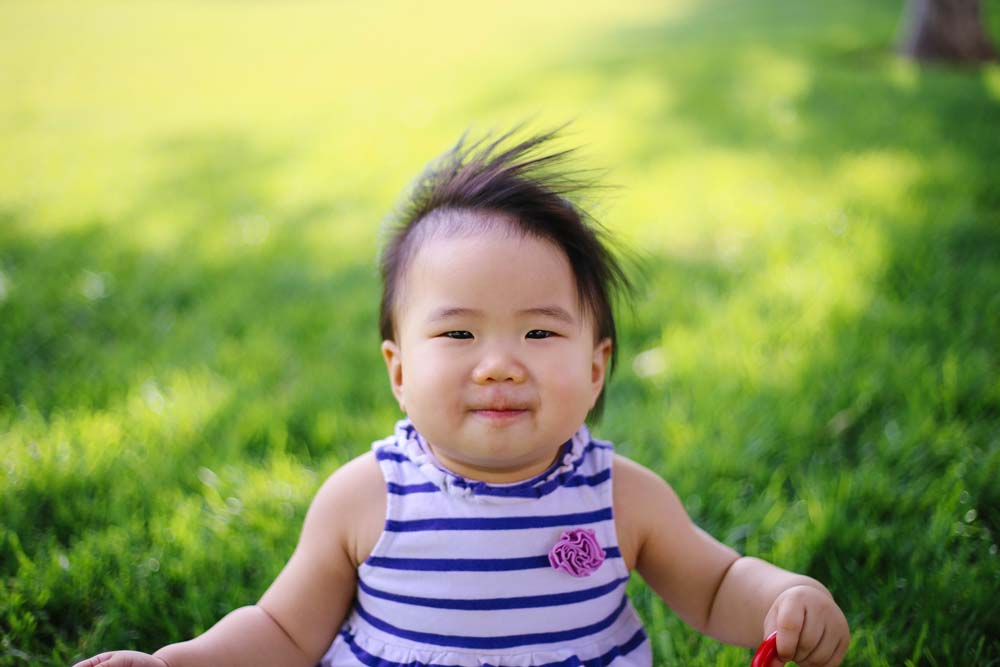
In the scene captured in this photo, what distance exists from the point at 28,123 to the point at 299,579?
6.86 m

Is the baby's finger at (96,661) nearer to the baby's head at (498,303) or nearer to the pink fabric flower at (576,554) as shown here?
the baby's head at (498,303)

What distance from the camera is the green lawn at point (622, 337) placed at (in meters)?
1.88

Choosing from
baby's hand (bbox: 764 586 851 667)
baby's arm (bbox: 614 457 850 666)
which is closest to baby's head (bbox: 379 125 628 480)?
baby's arm (bbox: 614 457 850 666)

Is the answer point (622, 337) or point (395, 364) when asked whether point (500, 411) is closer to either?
point (395, 364)

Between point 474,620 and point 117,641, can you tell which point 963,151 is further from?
point 117,641

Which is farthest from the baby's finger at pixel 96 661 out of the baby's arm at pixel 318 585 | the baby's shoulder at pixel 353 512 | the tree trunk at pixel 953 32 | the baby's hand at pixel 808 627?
the tree trunk at pixel 953 32

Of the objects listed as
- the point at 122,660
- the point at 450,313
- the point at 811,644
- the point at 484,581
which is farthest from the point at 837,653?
the point at 122,660

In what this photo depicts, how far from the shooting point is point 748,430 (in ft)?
7.91

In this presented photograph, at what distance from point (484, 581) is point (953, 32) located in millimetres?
8588

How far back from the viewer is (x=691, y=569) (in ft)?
5.06

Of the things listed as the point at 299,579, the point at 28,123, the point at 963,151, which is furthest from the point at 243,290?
the point at 28,123

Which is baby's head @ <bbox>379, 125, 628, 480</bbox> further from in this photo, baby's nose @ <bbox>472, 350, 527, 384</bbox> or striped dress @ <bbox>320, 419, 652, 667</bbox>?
→ striped dress @ <bbox>320, 419, 652, 667</bbox>

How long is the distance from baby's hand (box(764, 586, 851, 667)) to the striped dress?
299 millimetres

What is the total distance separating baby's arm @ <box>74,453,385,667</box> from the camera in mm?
1463
